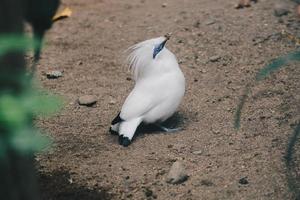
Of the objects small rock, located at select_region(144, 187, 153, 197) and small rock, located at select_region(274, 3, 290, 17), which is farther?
small rock, located at select_region(274, 3, 290, 17)

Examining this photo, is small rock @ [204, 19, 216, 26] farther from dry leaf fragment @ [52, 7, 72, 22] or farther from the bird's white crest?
the bird's white crest

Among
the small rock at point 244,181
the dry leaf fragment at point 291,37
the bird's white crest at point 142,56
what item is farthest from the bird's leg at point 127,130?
the dry leaf fragment at point 291,37

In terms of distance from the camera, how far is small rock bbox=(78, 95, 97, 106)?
3148 mm

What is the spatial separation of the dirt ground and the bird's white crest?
26 cm

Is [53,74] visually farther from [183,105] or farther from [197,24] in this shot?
[197,24]

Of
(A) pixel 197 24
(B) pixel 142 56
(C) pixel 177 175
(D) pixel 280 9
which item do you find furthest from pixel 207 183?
(D) pixel 280 9

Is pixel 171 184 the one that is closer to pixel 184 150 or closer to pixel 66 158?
pixel 184 150

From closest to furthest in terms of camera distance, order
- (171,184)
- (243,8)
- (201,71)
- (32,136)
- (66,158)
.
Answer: (32,136) → (171,184) → (66,158) → (201,71) → (243,8)

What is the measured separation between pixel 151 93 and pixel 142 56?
0.19 meters

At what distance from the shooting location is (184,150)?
271 centimetres

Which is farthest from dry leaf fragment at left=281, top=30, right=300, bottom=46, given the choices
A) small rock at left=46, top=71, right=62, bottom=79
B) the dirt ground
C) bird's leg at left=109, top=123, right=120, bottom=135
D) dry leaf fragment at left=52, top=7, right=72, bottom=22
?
dry leaf fragment at left=52, top=7, right=72, bottom=22

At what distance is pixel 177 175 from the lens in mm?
2480

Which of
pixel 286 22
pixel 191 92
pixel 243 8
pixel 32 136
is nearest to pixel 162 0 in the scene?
pixel 243 8

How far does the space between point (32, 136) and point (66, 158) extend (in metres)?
1.86
